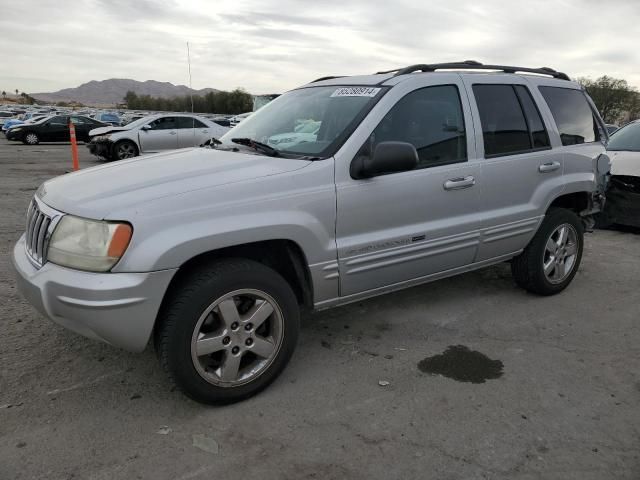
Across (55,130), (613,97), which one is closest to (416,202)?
(55,130)

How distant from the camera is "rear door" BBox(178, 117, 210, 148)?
16.0m

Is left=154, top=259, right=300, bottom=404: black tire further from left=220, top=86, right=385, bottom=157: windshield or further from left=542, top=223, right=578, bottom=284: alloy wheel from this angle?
left=542, top=223, right=578, bottom=284: alloy wheel

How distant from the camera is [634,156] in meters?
6.91

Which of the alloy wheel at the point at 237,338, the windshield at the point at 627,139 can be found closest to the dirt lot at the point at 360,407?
the alloy wheel at the point at 237,338

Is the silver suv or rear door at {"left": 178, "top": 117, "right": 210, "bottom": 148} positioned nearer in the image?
the silver suv

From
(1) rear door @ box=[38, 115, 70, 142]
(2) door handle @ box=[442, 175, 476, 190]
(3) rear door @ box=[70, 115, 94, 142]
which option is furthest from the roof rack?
(1) rear door @ box=[38, 115, 70, 142]

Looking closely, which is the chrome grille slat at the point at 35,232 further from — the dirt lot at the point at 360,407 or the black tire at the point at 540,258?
the black tire at the point at 540,258

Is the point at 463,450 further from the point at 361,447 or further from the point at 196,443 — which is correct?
the point at 196,443

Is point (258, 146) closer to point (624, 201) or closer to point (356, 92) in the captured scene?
point (356, 92)

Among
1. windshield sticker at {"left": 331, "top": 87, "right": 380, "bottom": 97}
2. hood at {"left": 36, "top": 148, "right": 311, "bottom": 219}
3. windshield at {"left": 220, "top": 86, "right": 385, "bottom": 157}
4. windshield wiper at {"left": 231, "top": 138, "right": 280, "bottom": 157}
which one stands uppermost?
windshield sticker at {"left": 331, "top": 87, "right": 380, "bottom": 97}

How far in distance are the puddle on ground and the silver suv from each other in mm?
544

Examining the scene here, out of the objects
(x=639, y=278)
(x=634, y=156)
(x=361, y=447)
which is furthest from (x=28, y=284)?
(x=634, y=156)

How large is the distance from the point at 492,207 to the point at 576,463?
6.55 feet

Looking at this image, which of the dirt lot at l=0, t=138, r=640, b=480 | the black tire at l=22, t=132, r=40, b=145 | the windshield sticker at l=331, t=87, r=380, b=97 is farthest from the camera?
the black tire at l=22, t=132, r=40, b=145
